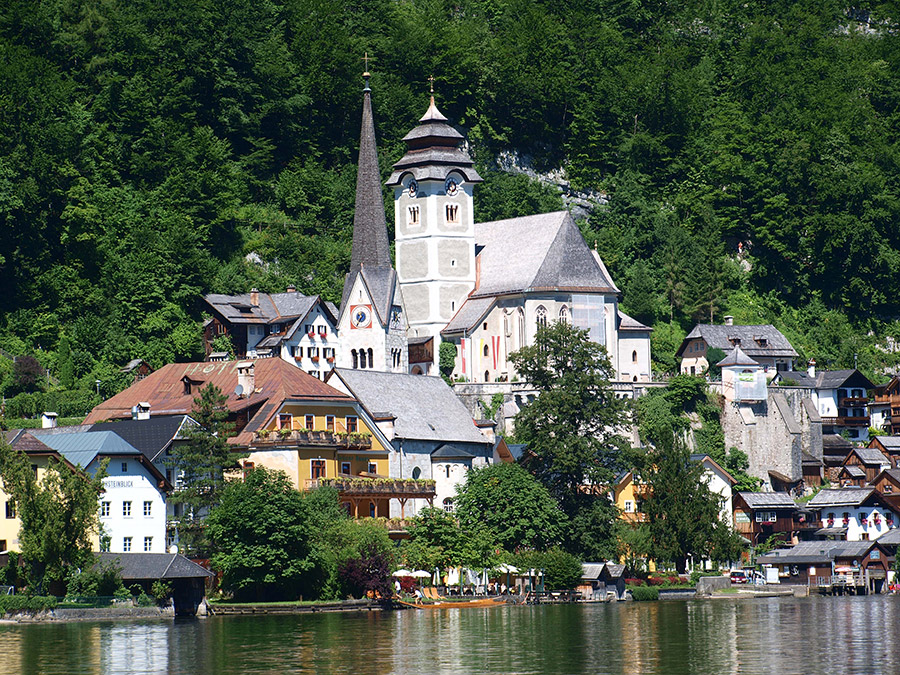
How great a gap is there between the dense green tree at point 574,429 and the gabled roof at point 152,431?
19.8 m

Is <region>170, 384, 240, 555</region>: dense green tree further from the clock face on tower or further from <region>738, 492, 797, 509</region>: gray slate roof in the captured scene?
<region>738, 492, 797, 509</region>: gray slate roof

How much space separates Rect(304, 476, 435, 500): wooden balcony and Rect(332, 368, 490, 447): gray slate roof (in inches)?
145

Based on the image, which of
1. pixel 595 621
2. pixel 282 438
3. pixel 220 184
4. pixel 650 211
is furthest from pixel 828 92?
pixel 595 621

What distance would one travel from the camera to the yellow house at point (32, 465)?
78.6 metres

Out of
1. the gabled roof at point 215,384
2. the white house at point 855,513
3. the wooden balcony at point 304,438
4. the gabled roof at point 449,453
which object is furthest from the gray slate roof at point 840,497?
the wooden balcony at point 304,438

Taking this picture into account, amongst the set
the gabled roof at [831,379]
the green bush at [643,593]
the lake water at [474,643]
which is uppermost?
the gabled roof at [831,379]

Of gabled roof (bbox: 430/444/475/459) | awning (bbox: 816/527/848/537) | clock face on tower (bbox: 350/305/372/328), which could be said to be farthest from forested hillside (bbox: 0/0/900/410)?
gabled roof (bbox: 430/444/475/459)

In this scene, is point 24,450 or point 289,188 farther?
point 289,188

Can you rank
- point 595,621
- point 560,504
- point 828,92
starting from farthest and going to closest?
point 828,92 → point 560,504 → point 595,621

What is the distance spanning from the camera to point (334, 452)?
90688 mm

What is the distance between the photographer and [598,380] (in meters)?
98.4

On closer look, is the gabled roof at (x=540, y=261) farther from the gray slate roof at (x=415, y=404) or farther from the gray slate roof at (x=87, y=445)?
the gray slate roof at (x=87, y=445)

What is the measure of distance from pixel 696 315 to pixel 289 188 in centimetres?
3186

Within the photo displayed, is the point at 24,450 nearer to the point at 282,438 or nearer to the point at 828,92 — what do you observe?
the point at 282,438
